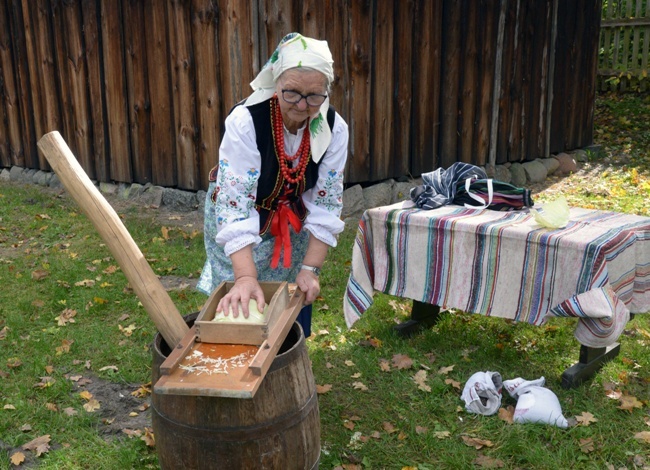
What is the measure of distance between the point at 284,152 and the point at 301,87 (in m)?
0.36

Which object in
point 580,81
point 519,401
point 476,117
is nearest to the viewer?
point 519,401

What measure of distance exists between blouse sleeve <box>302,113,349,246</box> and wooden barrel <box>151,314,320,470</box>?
2.22ft

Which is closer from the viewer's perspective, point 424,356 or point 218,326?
point 218,326

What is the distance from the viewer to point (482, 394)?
4.04 meters

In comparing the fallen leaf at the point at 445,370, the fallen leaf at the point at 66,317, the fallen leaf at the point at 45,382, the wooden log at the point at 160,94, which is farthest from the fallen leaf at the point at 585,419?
the wooden log at the point at 160,94

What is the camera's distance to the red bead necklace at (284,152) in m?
3.01

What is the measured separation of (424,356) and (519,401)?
0.89 m

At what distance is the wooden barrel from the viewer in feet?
8.36

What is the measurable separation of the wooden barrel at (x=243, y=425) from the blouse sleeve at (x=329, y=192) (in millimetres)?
677

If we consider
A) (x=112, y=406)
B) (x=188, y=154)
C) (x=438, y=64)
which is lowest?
(x=112, y=406)

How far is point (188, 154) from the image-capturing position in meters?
8.30

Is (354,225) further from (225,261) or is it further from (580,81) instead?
(580,81)

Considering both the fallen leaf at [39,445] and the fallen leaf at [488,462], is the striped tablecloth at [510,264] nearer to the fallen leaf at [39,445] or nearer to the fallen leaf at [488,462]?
the fallen leaf at [488,462]

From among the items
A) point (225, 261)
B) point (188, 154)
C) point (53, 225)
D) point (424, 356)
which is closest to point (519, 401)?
point (424, 356)
